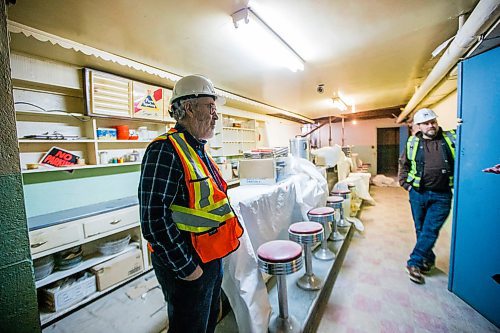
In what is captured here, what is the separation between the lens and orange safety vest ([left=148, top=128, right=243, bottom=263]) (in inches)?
39.3

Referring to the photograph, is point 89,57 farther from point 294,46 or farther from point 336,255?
point 336,255

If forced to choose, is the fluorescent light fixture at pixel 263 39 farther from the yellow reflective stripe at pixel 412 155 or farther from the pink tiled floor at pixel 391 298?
the pink tiled floor at pixel 391 298

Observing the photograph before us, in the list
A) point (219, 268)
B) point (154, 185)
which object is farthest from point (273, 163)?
point (154, 185)

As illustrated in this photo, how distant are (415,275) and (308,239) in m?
1.30

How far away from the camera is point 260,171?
7.38 ft

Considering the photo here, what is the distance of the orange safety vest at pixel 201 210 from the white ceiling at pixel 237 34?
51.1 inches

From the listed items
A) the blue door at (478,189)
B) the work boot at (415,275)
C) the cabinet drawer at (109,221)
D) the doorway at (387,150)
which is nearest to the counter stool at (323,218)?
the work boot at (415,275)

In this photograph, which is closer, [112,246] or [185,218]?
[185,218]

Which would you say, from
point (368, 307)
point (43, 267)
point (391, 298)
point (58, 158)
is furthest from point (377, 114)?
point (43, 267)

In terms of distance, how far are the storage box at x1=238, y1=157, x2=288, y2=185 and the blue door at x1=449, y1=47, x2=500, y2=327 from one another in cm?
156

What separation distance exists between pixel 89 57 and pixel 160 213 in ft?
7.54

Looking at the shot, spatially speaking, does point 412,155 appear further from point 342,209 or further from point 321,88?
point 321,88

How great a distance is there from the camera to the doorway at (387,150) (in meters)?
9.45

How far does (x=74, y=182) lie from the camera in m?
2.57
